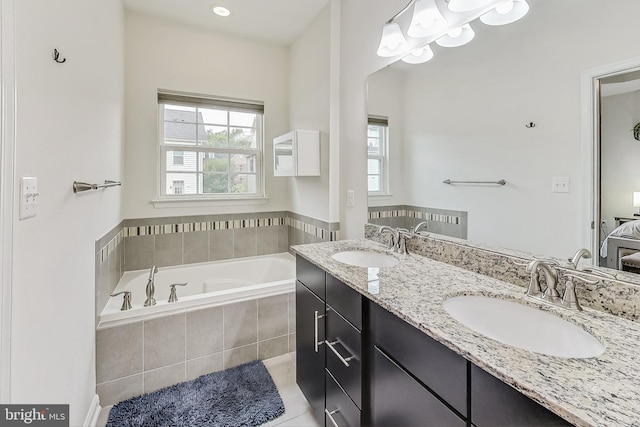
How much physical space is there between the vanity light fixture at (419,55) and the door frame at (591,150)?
77 centimetres

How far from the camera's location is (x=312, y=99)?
2.65m

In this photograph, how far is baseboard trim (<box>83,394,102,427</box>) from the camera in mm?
1488

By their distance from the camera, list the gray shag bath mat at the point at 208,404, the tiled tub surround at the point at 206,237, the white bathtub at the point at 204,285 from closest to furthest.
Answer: the gray shag bath mat at the point at 208,404
the white bathtub at the point at 204,285
the tiled tub surround at the point at 206,237

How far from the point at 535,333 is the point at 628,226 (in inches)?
17.8

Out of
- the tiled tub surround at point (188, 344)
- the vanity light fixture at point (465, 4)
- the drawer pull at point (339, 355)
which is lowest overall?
the tiled tub surround at point (188, 344)

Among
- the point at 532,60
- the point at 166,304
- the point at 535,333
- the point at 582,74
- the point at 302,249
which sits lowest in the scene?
the point at 166,304

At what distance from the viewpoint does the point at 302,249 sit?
1.75 m

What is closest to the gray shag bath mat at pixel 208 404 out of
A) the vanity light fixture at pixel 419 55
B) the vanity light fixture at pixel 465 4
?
the vanity light fixture at pixel 419 55

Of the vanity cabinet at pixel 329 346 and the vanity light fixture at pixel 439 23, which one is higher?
the vanity light fixture at pixel 439 23

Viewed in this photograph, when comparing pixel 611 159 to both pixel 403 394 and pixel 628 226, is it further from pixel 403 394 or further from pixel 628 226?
pixel 403 394

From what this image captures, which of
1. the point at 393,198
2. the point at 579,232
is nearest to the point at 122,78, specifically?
the point at 393,198

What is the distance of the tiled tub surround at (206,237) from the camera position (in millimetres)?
2578

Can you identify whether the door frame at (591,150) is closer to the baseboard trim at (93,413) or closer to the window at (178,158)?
the baseboard trim at (93,413)

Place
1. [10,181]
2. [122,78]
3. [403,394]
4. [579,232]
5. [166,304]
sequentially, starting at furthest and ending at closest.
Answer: [122,78], [166,304], [579,232], [403,394], [10,181]
